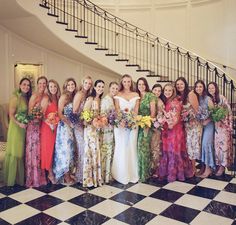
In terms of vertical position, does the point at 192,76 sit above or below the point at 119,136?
above

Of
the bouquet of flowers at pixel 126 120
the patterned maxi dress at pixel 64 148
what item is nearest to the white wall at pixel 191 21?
the bouquet of flowers at pixel 126 120

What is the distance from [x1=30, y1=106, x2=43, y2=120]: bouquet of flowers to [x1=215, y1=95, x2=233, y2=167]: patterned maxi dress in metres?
2.47

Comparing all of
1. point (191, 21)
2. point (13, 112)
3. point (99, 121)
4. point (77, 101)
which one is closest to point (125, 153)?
point (99, 121)

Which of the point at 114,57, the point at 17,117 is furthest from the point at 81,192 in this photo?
the point at 114,57

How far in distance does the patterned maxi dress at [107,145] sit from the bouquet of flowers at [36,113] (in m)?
0.82

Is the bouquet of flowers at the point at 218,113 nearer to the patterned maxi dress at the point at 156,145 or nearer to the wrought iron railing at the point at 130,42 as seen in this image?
the patterned maxi dress at the point at 156,145

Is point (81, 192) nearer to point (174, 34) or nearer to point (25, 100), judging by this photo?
point (25, 100)

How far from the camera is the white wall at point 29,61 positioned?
708 centimetres

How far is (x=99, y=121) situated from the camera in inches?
149

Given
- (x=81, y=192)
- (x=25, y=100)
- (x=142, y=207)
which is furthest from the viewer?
(x=25, y=100)

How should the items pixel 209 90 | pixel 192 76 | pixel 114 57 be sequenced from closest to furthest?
1. pixel 209 90
2. pixel 114 57
3. pixel 192 76

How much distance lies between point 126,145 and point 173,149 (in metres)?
0.66

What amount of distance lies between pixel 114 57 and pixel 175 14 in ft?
9.32

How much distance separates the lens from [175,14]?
8.87 metres
